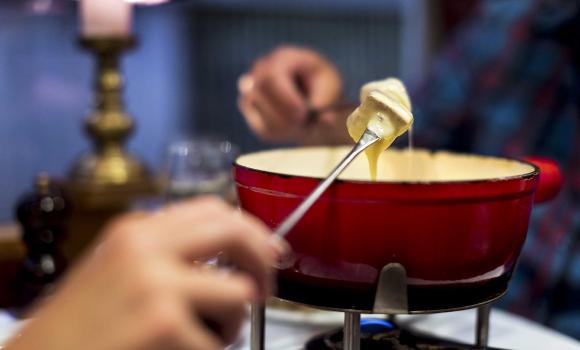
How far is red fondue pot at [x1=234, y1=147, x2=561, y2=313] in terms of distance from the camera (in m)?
0.51

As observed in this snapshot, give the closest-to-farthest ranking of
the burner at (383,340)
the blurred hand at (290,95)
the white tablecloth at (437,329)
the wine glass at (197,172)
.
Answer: the burner at (383,340)
the white tablecloth at (437,329)
the blurred hand at (290,95)
the wine glass at (197,172)

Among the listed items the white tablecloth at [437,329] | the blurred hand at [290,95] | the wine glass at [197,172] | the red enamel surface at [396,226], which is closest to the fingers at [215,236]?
the red enamel surface at [396,226]

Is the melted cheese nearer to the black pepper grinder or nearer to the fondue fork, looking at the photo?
the fondue fork

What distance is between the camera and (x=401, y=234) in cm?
52

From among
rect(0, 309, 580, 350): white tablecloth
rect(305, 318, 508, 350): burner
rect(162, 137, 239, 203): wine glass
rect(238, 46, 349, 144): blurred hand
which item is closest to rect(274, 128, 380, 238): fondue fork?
rect(305, 318, 508, 350): burner

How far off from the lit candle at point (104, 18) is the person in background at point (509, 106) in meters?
0.43

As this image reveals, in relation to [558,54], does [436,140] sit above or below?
below

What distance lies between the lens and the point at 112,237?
0.35m

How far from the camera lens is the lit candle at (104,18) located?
4.53 ft

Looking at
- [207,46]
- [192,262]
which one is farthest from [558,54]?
[207,46]

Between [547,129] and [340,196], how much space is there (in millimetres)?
1007

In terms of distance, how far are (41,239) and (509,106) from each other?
101 cm

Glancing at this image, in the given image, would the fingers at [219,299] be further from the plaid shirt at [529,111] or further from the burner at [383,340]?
the plaid shirt at [529,111]

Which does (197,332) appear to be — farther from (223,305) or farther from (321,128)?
(321,128)
